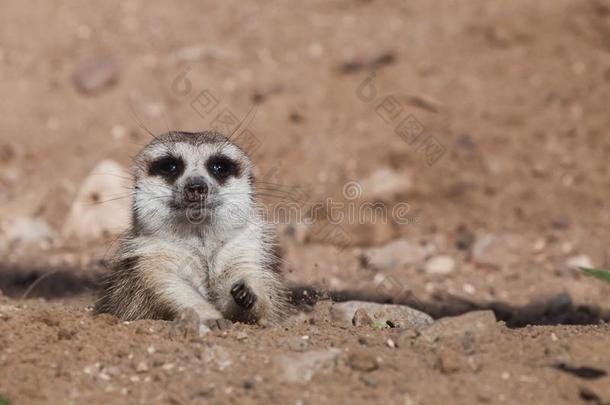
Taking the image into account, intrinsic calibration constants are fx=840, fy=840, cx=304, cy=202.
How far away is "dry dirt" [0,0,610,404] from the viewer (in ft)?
20.3

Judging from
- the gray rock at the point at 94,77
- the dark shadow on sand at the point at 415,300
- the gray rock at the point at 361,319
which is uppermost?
the gray rock at the point at 94,77

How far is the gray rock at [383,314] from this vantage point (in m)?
4.32

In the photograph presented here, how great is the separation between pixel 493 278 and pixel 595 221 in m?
1.35

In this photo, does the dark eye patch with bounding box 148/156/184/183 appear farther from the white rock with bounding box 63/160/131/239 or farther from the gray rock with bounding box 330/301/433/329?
the white rock with bounding box 63/160/131/239

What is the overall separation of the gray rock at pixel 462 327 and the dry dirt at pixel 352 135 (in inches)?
4.6

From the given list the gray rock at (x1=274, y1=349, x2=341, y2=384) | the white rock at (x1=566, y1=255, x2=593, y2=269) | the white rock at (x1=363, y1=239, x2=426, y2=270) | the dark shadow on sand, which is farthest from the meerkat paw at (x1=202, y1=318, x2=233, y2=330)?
Result: the white rock at (x1=566, y1=255, x2=593, y2=269)

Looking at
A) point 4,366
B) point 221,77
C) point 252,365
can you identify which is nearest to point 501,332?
point 252,365

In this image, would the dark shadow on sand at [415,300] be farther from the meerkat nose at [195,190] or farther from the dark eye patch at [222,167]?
the meerkat nose at [195,190]

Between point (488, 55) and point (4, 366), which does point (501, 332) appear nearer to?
point (4, 366)

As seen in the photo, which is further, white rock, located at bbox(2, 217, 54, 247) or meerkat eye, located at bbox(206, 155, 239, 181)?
white rock, located at bbox(2, 217, 54, 247)

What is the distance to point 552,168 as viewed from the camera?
A: 7.93 meters

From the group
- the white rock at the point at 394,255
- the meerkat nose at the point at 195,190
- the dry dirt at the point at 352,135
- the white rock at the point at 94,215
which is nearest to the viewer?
the meerkat nose at the point at 195,190

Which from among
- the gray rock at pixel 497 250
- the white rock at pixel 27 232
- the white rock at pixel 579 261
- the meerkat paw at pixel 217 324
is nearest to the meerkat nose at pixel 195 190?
the meerkat paw at pixel 217 324

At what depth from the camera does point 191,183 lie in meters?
4.27
